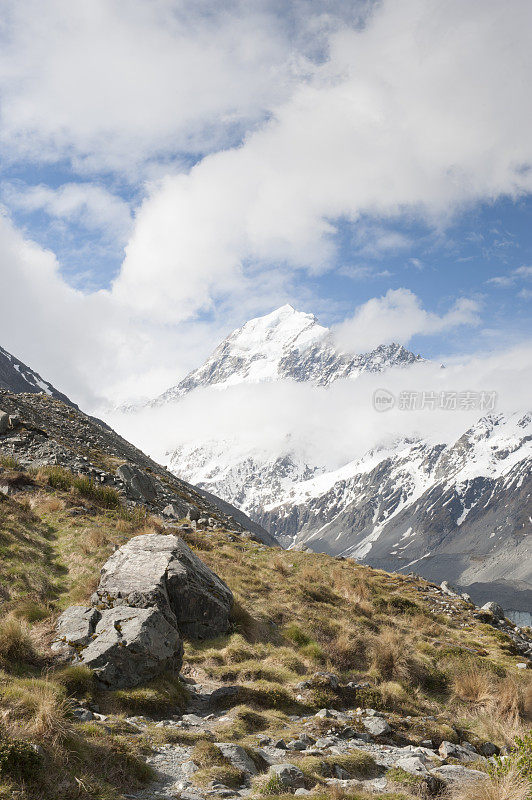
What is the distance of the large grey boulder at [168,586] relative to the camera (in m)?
13.2

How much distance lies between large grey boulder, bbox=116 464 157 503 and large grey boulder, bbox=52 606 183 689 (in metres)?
18.6

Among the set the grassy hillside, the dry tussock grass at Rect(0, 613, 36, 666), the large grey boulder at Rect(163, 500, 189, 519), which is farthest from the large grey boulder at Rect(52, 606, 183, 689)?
the large grey boulder at Rect(163, 500, 189, 519)

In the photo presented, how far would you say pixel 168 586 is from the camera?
46.3 feet

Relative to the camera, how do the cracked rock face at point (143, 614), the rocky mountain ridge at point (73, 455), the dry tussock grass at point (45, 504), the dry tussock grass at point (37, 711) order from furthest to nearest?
the rocky mountain ridge at point (73, 455)
the dry tussock grass at point (45, 504)
the cracked rock face at point (143, 614)
the dry tussock grass at point (37, 711)

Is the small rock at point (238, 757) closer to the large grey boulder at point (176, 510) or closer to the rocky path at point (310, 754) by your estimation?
the rocky path at point (310, 754)

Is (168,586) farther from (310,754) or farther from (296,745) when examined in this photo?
(310,754)

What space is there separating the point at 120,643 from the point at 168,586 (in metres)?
3.12

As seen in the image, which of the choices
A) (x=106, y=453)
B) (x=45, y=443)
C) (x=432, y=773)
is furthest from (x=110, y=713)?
(x=106, y=453)

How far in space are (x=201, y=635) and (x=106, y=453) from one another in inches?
1178

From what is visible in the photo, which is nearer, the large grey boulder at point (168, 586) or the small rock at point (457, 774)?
the small rock at point (457, 774)

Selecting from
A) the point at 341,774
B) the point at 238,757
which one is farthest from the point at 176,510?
the point at 341,774

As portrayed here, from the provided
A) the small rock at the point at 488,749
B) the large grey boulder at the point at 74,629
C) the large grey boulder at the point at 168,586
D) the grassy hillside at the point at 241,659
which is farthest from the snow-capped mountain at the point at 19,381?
the small rock at the point at 488,749

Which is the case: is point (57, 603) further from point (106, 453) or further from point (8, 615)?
point (106, 453)

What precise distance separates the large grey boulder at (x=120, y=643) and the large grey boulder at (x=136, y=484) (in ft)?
60.9
